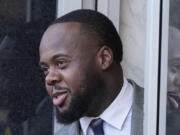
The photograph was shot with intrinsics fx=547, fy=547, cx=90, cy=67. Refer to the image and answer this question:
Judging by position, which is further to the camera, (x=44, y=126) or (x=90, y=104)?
(x=44, y=126)

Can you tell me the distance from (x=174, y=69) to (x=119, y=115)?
12.8 inches

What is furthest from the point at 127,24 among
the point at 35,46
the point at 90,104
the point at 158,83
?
the point at 158,83

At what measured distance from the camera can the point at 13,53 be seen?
2.69 m

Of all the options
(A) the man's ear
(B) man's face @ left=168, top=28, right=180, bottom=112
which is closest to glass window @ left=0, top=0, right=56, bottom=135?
(A) the man's ear

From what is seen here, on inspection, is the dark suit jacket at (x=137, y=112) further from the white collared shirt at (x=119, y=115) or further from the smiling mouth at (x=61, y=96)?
the smiling mouth at (x=61, y=96)

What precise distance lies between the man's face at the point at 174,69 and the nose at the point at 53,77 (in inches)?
15.8

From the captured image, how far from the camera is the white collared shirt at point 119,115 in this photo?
2020mm

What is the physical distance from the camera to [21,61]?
8.82ft

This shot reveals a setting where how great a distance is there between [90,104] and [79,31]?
0.89 feet

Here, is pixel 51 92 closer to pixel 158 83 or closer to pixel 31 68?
pixel 158 83

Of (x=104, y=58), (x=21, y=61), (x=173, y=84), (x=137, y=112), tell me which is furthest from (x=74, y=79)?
(x=21, y=61)

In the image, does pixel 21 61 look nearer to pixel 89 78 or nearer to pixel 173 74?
pixel 89 78

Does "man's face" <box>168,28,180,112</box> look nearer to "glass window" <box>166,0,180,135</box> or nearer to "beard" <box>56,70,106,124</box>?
"glass window" <box>166,0,180,135</box>

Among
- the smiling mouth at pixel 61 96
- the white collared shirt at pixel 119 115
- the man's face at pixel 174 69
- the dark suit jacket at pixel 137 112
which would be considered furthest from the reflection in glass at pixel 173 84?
the smiling mouth at pixel 61 96
